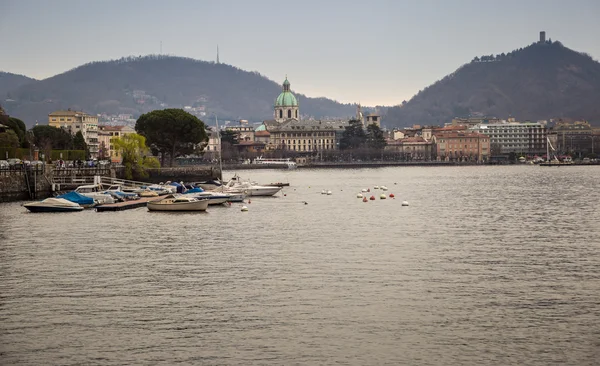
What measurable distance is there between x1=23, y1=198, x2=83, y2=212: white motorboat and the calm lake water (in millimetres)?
6948

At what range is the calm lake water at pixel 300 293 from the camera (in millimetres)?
20016

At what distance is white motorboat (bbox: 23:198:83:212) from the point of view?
51906 millimetres

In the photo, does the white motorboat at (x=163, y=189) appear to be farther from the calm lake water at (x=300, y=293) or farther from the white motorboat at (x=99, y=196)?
the calm lake water at (x=300, y=293)

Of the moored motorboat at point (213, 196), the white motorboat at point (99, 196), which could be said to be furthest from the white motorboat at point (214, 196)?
the white motorboat at point (99, 196)

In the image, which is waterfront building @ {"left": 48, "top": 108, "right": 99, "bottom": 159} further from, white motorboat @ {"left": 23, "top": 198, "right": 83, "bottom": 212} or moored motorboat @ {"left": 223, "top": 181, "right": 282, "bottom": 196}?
white motorboat @ {"left": 23, "top": 198, "right": 83, "bottom": 212}

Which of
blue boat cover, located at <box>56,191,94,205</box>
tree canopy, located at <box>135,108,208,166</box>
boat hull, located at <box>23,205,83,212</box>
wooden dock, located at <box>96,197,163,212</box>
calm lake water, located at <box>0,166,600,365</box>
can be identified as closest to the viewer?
calm lake water, located at <box>0,166,600,365</box>

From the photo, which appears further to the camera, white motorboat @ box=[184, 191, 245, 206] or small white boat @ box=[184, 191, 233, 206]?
white motorboat @ box=[184, 191, 245, 206]

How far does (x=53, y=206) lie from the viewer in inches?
2071

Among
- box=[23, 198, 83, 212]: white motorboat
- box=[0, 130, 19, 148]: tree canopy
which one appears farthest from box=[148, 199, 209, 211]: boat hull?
box=[0, 130, 19, 148]: tree canopy

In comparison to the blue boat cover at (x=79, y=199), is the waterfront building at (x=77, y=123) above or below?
above

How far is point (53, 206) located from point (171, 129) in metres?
50.8

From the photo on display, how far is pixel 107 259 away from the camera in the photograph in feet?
107

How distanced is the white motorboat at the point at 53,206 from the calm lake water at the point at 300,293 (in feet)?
22.8

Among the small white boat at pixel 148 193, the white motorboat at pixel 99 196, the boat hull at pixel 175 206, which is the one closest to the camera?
the boat hull at pixel 175 206
